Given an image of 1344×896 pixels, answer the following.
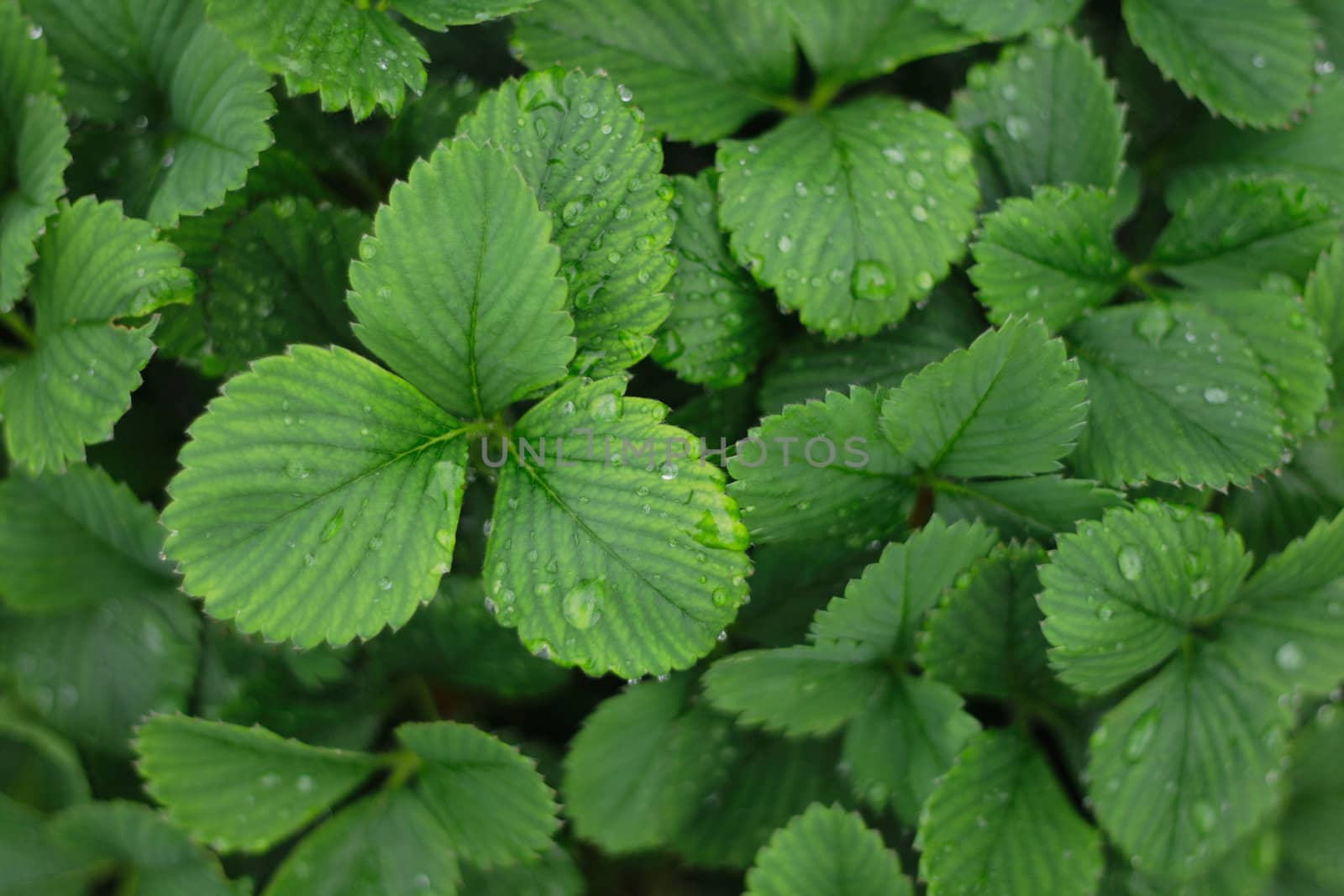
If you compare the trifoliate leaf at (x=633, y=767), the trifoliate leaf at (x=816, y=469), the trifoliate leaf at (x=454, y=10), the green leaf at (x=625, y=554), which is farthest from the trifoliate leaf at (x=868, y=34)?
the trifoliate leaf at (x=633, y=767)

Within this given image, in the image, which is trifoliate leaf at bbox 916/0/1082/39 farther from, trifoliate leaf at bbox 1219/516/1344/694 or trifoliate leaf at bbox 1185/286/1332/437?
trifoliate leaf at bbox 1219/516/1344/694

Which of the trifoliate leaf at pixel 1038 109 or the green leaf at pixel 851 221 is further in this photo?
the trifoliate leaf at pixel 1038 109

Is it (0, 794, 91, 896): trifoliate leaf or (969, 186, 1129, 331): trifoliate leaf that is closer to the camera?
(969, 186, 1129, 331): trifoliate leaf

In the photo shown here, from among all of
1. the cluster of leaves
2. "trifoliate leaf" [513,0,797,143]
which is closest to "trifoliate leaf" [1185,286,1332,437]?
the cluster of leaves

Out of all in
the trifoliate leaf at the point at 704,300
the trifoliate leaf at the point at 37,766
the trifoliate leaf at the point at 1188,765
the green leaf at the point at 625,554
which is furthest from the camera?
the trifoliate leaf at the point at 37,766

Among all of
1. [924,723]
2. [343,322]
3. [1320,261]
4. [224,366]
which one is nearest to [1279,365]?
[1320,261]

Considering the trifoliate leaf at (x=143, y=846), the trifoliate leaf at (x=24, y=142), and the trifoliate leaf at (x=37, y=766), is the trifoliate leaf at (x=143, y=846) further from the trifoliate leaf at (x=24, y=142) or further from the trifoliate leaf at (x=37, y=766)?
the trifoliate leaf at (x=24, y=142)

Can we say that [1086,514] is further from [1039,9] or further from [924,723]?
[1039,9]
